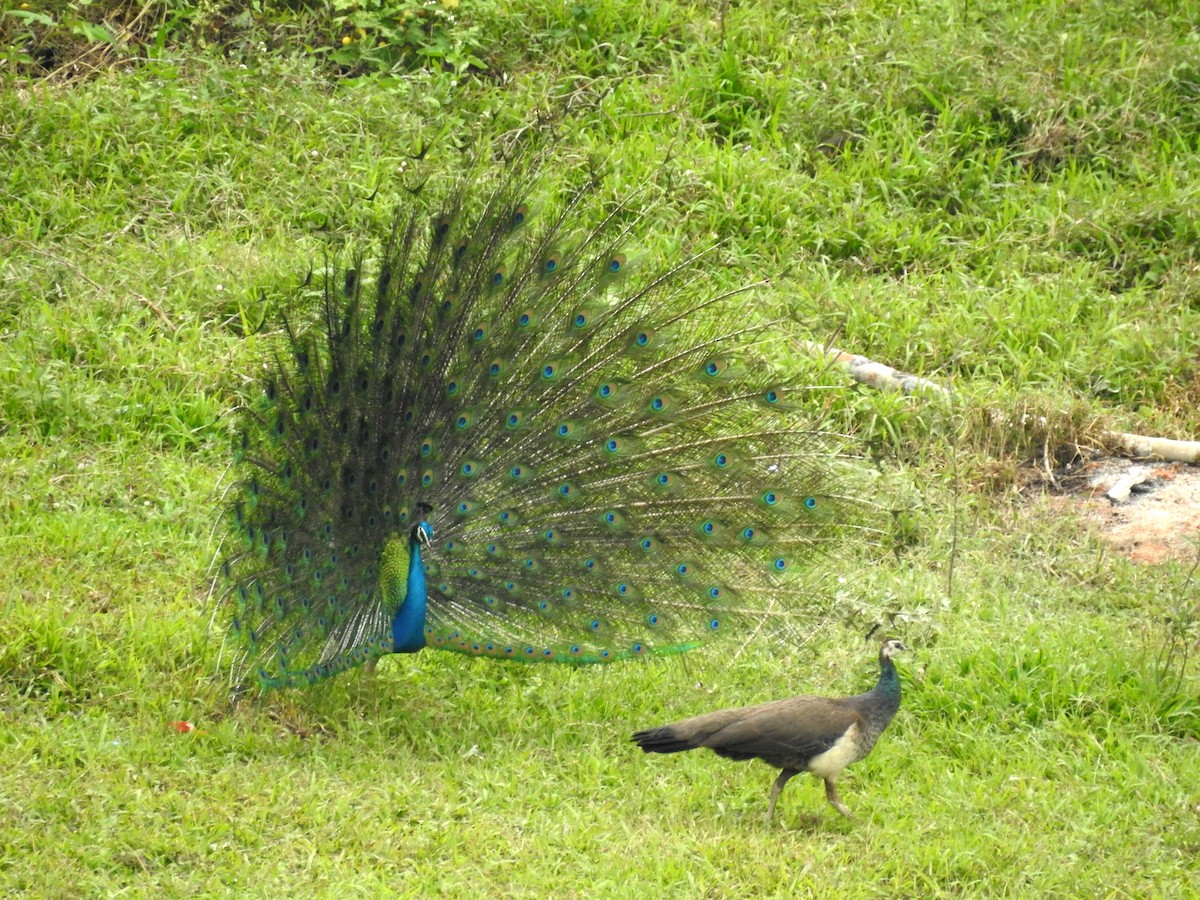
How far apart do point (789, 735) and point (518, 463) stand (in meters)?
1.47

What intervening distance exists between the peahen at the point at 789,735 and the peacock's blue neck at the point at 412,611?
0.95m

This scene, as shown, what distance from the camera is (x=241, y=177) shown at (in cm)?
861

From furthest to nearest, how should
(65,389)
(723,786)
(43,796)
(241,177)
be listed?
(241,177) < (65,389) < (723,786) < (43,796)

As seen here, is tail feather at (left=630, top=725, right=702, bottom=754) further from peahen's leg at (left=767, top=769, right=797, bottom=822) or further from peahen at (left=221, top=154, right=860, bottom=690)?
peahen at (left=221, top=154, right=860, bottom=690)

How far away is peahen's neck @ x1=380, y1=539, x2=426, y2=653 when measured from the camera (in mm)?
5289

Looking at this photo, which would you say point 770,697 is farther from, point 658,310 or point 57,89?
point 57,89

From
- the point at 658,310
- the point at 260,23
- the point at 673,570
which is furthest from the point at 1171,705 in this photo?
the point at 260,23

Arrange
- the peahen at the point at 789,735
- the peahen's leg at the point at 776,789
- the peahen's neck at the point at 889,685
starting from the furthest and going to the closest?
the peahen's neck at the point at 889,685 < the peahen's leg at the point at 776,789 < the peahen at the point at 789,735

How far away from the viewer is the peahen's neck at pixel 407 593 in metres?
5.29

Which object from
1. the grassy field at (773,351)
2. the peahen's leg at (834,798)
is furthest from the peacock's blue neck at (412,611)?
the peahen's leg at (834,798)

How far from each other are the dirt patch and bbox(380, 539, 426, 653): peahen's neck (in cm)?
318

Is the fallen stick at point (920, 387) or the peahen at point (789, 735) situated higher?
the peahen at point (789, 735)

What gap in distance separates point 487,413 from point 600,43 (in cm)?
480

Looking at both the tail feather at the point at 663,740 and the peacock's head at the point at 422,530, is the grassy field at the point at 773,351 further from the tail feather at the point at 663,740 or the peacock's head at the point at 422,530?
the peacock's head at the point at 422,530
